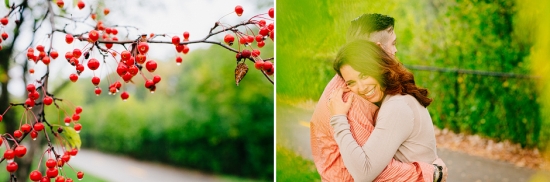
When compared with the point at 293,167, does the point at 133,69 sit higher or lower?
higher

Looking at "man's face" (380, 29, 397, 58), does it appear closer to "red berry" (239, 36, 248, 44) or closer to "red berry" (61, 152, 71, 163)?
"red berry" (239, 36, 248, 44)

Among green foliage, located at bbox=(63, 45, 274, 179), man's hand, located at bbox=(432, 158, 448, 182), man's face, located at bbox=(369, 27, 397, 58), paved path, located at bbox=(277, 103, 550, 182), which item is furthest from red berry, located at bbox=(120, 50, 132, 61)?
green foliage, located at bbox=(63, 45, 274, 179)

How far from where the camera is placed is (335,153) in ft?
4.60

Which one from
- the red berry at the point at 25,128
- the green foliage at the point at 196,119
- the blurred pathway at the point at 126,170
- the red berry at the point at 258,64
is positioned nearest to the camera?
the red berry at the point at 258,64

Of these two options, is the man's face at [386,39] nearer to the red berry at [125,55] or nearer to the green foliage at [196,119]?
the red berry at [125,55]

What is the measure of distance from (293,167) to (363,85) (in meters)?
0.40

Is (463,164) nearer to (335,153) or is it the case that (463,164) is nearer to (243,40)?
(335,153)

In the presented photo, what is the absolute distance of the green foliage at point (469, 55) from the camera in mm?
1241

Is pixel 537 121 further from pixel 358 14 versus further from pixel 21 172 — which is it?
pixel 21 172

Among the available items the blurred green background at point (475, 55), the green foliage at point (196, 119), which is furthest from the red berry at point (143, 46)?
the green foliage at point (196, 119)

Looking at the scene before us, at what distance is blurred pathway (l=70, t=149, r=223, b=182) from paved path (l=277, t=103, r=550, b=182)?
2.56 m

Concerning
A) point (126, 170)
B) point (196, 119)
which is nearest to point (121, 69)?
point (196, 119)

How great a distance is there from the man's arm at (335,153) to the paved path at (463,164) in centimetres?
4

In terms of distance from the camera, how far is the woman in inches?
50.9
